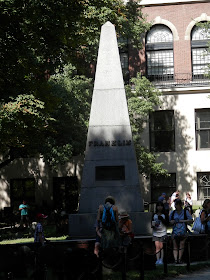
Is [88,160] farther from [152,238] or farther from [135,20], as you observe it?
[135,20]

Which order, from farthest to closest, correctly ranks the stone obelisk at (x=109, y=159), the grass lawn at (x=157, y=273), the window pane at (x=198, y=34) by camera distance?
the window pane at (x=198, y=34) → the stone obelisk at (x=109, y=159) → the grass lawn at (x=157, y=273)

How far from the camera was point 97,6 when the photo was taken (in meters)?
21.5

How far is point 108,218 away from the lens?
1198 cm

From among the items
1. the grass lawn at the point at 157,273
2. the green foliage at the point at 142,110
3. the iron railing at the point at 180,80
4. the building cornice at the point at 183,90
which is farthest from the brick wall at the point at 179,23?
the grass lawn at the point at 157,273

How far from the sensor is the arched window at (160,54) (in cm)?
3588

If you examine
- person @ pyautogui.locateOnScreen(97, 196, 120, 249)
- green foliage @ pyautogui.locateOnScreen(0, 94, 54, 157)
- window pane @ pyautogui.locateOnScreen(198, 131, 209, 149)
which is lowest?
person @ pyautogui.locateOnScreen(97, 196, 120, 249)

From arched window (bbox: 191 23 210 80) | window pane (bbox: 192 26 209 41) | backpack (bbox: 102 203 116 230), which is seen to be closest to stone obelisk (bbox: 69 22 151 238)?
backpack (bbox: 102 203 116 230)

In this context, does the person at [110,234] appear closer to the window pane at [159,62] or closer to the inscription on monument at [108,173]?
the inscription on monument at [108,173]

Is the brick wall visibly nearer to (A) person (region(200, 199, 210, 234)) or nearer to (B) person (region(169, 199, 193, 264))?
(A) person (region(200, 199, 210, 234))

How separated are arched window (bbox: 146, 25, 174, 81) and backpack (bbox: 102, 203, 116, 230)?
2453cm

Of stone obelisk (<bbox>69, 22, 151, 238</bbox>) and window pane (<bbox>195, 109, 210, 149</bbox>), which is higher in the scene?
window pane (<bbox>195, 109, 210, 149</bbox>)

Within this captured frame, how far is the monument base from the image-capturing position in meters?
15.0

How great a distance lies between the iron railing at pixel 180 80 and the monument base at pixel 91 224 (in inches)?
813

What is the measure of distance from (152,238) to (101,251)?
7.92 feet
